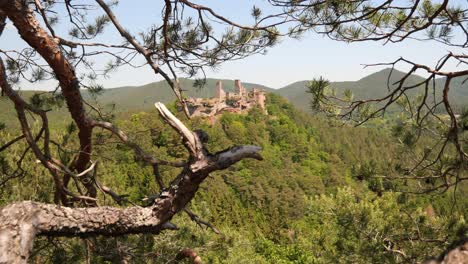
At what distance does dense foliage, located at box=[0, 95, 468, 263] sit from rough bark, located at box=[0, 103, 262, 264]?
0.19 m

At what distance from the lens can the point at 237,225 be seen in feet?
83.8

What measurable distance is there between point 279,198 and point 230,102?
16.5 metres

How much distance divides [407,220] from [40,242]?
13.7 ft

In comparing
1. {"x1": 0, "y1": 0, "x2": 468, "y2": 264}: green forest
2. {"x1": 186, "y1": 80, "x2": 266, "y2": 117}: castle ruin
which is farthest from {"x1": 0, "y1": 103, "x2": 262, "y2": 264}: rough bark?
{"x1": 186, "y1": 80, "x2": 266, "y2": 117}: castle ruin

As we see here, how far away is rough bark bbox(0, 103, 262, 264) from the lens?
3.71 ft

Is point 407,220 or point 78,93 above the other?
point 78,93

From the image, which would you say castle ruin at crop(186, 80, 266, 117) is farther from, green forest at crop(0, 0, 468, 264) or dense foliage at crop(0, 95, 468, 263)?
green forest at crop(0, 0, 468, 264)

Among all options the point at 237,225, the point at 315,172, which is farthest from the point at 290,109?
the point at 237,225

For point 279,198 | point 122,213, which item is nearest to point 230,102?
point 279,198

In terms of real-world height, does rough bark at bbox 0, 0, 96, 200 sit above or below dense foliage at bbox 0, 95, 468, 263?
above

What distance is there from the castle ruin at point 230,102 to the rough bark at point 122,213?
35494 millimetres

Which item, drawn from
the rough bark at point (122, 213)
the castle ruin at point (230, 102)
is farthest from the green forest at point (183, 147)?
the castle ruin at point (230, 102)

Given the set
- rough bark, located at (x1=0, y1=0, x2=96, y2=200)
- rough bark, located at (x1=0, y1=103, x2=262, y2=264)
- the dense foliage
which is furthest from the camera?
the dense foliage

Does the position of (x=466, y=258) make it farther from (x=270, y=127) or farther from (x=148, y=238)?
(x=270, y=127)
